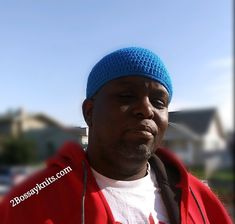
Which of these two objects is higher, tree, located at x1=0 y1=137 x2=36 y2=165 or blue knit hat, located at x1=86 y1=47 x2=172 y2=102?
blue knit hat, located at x1=86 y1=47 x2=172 y2=102

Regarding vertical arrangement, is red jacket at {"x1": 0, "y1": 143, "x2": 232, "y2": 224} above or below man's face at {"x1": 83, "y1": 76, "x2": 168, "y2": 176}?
below

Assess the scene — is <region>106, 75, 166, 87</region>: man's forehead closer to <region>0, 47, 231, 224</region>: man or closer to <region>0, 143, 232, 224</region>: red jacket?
<region>0, 47, 231, 224</region>: man

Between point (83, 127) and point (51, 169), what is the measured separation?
6.4 inches

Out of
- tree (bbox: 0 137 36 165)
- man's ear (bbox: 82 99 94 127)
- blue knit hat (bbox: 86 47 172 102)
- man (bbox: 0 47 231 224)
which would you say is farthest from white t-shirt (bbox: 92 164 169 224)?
tree (bbox: 0 137 36 165)

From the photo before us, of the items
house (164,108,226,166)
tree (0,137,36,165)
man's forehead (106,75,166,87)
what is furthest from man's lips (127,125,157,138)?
tree (0,137,36,165)

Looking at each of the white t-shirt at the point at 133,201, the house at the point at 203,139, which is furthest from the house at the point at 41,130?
the house at the point at 203,139

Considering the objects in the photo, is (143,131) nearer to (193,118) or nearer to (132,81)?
(132,81)

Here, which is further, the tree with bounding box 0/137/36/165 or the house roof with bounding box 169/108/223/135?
the tree with bounding box 0/137/36/165

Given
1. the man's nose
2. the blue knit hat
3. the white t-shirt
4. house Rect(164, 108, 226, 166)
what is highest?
the blue knit hat

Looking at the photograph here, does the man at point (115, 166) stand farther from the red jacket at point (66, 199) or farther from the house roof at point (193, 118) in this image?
the house roof at point (193, 118)

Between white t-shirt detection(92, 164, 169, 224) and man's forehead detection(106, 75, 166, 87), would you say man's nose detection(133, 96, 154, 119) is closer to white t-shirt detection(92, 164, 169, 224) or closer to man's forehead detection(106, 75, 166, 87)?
man's forehead detection(106, 75, 166, 87)

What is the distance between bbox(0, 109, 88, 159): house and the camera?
136cm

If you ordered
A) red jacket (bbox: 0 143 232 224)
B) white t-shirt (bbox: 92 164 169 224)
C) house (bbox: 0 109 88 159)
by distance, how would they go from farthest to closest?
house (bbox: 0 109 88 159)
white t-shirt (bbox: 92 164 169 224)
red jacket (bbox: 0 143 232 224)

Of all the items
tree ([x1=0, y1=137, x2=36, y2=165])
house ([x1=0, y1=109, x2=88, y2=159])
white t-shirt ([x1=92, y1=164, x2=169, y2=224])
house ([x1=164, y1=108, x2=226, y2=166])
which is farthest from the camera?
tree ([x1=0, y1=137, x2=36, y2=165])
